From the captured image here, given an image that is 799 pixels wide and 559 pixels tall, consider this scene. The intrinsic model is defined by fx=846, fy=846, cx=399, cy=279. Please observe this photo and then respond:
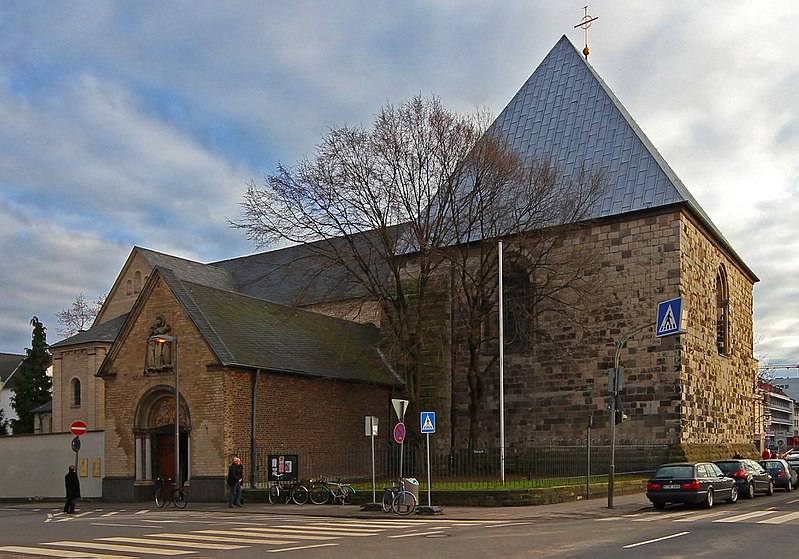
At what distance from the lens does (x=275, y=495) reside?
90.4ft

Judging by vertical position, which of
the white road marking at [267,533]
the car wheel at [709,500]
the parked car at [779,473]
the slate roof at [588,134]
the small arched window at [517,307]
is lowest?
the parked car at [779,473]

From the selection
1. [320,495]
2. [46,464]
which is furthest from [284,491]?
[46,464]

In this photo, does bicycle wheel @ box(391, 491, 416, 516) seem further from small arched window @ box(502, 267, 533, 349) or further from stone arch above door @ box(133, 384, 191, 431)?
small arched window @ box(502, 267, 533, 349)

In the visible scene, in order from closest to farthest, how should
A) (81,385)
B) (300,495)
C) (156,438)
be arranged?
1. (300,495)
2. (156,438)
3. (81,385)

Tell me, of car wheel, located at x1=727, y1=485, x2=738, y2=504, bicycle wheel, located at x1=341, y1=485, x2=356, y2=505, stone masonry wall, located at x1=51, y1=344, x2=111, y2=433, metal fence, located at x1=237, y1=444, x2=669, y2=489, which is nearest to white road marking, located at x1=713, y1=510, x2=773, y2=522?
car wheel, located at x1=727, y1=485, x2=738, y2=504

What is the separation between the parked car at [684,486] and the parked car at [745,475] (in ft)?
10.3

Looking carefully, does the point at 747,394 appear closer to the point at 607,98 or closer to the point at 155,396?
the point at 607,98

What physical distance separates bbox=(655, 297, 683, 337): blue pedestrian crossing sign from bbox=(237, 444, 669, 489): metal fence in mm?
5827

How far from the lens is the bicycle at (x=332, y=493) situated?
2650cm

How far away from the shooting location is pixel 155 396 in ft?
103

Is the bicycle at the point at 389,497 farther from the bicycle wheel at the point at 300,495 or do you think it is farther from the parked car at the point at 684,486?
the parked car at the point at 684,486

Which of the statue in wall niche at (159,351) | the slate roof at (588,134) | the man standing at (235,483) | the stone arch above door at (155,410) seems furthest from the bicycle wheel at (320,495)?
the slate roof at (588,134)

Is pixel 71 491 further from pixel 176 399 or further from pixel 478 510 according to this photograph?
pixel 478 510

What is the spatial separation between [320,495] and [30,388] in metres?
42.1
